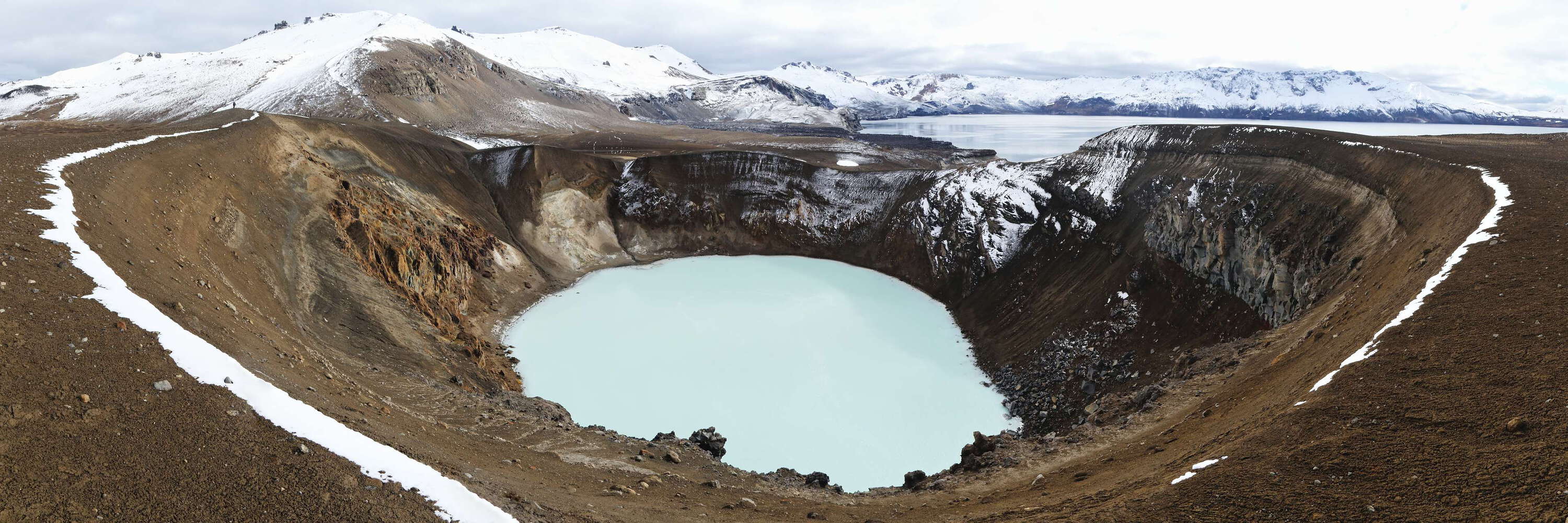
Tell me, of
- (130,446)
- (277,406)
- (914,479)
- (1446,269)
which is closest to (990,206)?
(1446,269)

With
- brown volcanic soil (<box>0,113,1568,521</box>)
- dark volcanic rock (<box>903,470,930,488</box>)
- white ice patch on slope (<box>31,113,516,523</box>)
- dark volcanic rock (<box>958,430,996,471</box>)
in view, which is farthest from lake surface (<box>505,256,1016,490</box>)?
white ice patch on slope (<box>31,113,516,523</box>)

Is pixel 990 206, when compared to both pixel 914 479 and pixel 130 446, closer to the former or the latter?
pixel 914 479

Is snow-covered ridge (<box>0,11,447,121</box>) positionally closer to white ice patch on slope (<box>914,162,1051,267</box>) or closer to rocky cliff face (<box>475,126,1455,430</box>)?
rocky cliff face (<box>475,126,1455,430</box>)

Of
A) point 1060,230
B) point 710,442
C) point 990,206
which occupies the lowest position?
point 710,442

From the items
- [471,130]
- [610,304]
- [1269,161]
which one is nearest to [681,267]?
[610,304]

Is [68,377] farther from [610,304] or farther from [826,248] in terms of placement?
[826,248]

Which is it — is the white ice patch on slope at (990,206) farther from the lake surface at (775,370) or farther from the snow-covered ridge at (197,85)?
the snow-covered ridge at (197,85)
